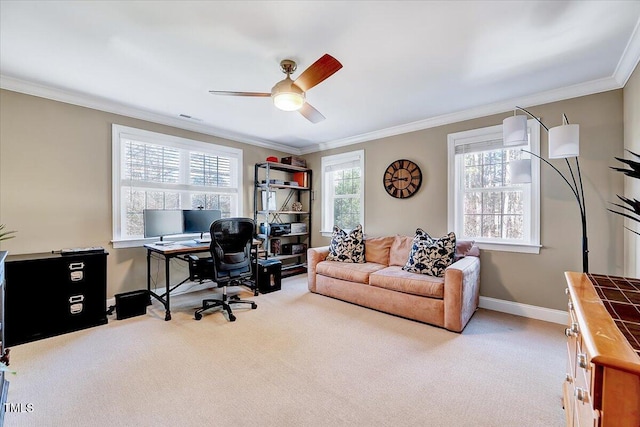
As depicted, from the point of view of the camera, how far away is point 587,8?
67.9 inches

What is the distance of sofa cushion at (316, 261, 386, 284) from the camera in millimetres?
3398

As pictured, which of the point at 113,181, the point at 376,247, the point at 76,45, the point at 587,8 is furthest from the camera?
the point at 376,247

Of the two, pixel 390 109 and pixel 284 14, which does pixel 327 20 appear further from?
pixel 390 109

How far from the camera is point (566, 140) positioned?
2.23 meters

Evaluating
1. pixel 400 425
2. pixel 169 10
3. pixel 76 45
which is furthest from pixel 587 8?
pixel 76 45

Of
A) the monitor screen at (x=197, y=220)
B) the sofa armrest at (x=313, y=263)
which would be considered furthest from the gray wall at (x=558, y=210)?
the monitor screen at (x=197, y=220)

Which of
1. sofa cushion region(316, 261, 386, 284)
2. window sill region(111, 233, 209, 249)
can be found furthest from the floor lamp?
window sill region(111, 233, 209, 249)

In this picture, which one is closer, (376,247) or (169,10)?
(169,10)

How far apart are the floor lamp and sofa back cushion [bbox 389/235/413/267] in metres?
1.44

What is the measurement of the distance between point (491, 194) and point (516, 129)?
1133mm

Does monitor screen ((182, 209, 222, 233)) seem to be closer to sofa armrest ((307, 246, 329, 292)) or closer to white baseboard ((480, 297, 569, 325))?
sofa armrest ((307, 246, 329, 292))

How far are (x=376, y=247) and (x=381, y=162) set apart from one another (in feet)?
4.52

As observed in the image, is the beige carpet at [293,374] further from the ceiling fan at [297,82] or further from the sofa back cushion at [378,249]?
the ceiling fan at [297,82]

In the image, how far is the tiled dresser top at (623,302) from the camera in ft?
2.84
